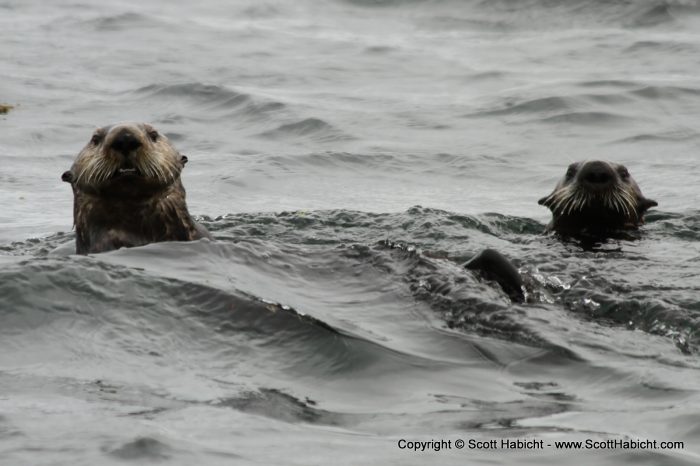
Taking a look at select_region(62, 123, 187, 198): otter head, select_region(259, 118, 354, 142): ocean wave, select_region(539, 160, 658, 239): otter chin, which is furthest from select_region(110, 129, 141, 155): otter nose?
select_region(259, 118, 354, 142): ocean wave

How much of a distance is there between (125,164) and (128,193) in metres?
0.25

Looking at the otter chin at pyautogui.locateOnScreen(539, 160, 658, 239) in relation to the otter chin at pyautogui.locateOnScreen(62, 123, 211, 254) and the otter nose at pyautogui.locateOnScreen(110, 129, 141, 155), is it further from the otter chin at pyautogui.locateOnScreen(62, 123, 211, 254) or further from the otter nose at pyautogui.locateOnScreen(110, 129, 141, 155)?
the otter nose at pyautogui.locateOnScreen(110, 129, 141, 155)

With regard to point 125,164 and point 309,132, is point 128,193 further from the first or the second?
point 309,132

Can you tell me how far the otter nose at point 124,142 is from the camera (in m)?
7.50

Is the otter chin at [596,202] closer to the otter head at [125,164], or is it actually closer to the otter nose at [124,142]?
the otter head at [125,164]

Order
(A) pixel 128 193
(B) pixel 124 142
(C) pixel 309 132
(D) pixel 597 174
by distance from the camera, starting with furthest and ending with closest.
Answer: (C) pixel 309 132 → (D) pixel 597 174 → (A) pixel 128 193 → (B) pixel 124 142

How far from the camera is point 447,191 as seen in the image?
1233cm

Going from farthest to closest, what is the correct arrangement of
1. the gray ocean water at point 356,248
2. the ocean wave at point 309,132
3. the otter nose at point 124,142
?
the ocean wave at point 309,132 → the otter nose at point 124,142 → the gray ocean water at point 356,248

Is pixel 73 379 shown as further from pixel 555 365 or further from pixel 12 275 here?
pixel 555 365

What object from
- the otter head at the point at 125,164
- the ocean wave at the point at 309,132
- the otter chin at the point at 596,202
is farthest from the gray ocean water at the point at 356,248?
the otter head at the point at 125,164

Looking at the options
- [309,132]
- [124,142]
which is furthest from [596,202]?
[309,132]

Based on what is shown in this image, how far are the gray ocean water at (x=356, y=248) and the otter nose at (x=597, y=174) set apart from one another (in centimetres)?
47

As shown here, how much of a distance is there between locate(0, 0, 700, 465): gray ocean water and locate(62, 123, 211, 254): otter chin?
1.64 feet

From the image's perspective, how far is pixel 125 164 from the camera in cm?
763
